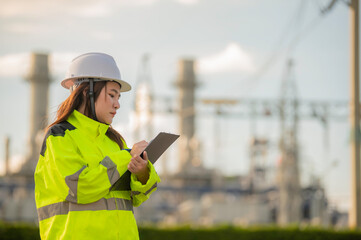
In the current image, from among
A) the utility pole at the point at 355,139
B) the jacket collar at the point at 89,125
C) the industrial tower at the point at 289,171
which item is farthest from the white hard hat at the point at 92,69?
the industrial tower at the point at 289,171

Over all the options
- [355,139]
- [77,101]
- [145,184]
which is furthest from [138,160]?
[355,139]

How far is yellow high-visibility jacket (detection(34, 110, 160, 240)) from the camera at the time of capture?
8.36 feet

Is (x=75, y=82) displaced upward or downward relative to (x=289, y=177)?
upward

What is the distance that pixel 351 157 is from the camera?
38.3ft

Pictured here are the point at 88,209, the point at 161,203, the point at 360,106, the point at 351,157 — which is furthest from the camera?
the point at 161,203

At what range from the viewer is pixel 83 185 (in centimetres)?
252

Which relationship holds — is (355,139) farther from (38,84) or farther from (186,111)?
(38,84)

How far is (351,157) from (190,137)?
4872 cm

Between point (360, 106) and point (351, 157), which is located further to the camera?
point (360, 106)

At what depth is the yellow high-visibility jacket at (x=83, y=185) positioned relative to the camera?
2.55 metres

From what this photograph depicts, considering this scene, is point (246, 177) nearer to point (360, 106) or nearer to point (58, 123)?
point (360, 106)

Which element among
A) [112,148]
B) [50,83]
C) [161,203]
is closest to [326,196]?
[161,203]

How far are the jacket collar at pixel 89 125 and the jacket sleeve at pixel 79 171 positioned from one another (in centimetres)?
12

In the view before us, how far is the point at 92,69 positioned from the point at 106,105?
175mm
